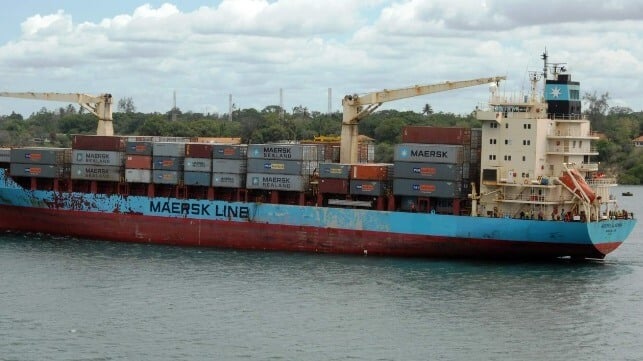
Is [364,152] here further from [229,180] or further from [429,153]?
[429,153]

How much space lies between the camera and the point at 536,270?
4762 cm

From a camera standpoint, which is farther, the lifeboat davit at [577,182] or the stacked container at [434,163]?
the stacked container at [434,163]

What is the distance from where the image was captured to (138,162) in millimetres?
56562

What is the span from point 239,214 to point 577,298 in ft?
60.2

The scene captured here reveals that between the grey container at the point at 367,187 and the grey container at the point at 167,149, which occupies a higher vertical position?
the grey container at the point at 167,149

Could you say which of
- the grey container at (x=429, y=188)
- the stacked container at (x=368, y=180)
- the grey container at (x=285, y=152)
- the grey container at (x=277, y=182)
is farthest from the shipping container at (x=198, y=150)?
the grey container at (x=429, y=188)

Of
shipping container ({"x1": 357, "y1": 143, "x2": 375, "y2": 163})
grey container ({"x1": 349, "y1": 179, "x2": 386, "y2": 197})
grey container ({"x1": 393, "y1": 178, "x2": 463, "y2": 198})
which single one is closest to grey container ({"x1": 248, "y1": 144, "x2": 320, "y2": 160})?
grey container ({"x1": 349, "y1": 179, "x2": 386, "y2": 197})

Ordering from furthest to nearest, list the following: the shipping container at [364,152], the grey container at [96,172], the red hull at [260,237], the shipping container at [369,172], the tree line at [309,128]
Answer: the tree line at [309,128] < the shipping container at [364,152] < the grey container at [96,172] < the shipping container at [369,172] < the red hull at [260,237]

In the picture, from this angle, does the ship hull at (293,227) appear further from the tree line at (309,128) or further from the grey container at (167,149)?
the tree line at (309,128)

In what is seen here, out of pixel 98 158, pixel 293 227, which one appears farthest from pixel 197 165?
pixel 293 227

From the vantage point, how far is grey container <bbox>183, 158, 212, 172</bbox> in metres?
55.2

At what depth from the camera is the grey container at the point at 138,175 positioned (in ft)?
185

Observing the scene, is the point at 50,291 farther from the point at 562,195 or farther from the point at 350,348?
the point at 562,195

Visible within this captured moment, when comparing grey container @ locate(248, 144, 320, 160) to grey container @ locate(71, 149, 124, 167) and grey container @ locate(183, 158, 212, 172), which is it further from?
grey container @ locate(71, 149, 124, 167)
